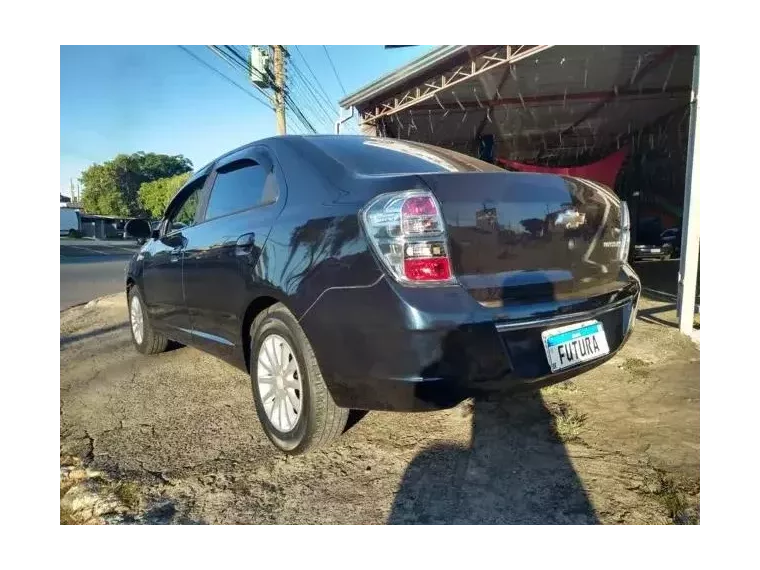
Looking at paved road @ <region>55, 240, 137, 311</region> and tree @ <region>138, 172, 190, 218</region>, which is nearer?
paved road @ <region>55, 240, 137, 311</region>

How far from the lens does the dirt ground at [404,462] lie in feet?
5.91

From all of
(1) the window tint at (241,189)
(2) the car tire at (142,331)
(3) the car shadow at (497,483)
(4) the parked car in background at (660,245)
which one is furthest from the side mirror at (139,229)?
(4) the parked car in background at (660,245)

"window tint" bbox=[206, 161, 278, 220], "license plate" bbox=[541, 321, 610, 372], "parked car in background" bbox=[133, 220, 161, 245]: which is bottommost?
"license plate" bbox=[541, 321, 610, 372]

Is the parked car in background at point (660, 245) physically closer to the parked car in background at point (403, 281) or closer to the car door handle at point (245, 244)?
the parked car in background at point (403, 281)

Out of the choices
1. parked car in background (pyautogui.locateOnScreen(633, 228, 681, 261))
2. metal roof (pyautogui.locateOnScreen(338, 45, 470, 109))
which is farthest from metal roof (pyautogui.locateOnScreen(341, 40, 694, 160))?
parked car in background (pyautogui.locateOnScreen(633, 228, 681, 261))

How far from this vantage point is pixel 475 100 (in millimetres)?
9422

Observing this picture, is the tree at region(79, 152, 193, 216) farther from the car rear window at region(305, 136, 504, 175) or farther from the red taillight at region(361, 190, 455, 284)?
the red taillight at region(361, 190, 455, 284)

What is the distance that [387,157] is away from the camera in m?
2.19

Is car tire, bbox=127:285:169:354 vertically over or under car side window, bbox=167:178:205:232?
under

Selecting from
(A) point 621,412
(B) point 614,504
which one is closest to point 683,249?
(A) point 621,412

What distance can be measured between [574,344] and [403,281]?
0.75 m

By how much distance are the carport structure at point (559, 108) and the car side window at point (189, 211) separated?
3055mm

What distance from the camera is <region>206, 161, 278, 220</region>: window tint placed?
240cm

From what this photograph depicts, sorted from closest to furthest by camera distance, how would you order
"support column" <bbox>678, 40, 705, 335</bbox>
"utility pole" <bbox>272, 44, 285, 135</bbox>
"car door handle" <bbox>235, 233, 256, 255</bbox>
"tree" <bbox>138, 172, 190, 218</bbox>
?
"car door handle" <bbox>235, 233, 256, 255</bbox>
"support column" <bbox>678, 40, 705, 335</bbox>
"utility pole" <bbox>272, 44, 285, 135</bbox>
"tree" <bbox>138, 172, 190, 218</bbox>
